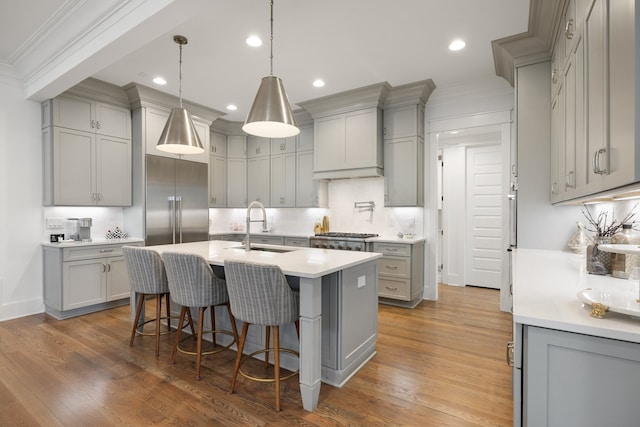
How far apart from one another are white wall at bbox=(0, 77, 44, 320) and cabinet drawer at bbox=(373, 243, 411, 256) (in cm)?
438

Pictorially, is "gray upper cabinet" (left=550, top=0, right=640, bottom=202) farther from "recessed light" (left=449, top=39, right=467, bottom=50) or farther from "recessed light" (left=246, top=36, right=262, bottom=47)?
"recessed light" (left=246, top=36, right=262, bottom=47)

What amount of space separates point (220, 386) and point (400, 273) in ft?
8.76

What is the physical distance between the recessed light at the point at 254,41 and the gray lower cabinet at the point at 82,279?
3087 millimetres

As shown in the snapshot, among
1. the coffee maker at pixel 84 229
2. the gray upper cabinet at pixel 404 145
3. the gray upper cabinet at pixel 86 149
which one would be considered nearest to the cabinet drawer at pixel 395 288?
the gray upper cabinet at pixel 404 145

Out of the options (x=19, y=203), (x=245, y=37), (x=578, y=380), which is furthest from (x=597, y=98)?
(x=19, y=203)

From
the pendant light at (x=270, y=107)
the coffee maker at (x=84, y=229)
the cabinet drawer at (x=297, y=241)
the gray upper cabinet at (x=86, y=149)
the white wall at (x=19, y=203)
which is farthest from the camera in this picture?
the cabinet drawer at (x=297, y=241)

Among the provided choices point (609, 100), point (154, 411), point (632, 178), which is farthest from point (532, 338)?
point (154, 411)

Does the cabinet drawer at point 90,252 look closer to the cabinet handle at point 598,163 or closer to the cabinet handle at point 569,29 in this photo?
the cabinet handle at point 598,163

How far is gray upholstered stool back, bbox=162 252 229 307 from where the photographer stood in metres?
2.41

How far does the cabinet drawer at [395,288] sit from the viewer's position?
4207 mm

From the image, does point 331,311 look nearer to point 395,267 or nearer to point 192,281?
point 192,281

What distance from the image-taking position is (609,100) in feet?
3.92

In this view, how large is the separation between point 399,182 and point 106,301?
167 inches

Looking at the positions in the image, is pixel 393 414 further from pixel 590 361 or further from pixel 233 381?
pixel 590 361
